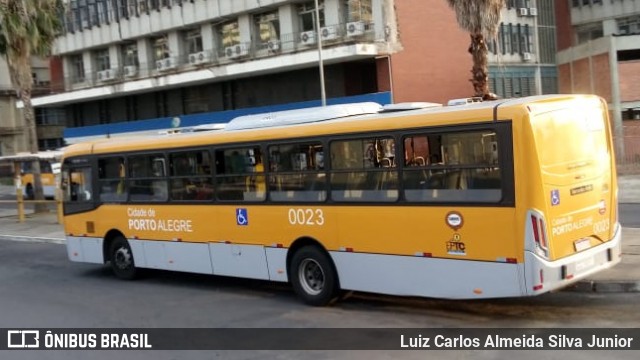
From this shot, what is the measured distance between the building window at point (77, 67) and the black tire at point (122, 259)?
132ft

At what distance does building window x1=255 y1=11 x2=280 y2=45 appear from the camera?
3672 cm

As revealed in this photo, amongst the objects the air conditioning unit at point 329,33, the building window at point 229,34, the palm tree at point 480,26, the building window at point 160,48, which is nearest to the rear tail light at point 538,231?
the palm tree at point 480,26

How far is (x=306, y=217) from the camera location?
9617 millimetres

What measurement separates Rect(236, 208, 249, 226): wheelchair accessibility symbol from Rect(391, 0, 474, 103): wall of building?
79.9 ft

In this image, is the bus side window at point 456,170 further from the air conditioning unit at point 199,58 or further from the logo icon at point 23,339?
the air conditioning unit at point 199,58

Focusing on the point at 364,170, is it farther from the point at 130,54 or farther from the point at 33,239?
the point at 130,54

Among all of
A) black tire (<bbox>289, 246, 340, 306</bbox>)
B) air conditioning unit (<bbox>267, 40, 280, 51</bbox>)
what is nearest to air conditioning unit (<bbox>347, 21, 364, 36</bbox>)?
air conditioning unit (<bbox>267, 40, 280, 51</bbox>)

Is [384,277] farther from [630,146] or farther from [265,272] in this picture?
[630,146]

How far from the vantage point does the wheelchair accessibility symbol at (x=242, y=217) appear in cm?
1043

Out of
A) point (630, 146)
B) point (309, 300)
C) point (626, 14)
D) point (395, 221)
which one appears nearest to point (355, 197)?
point (395, 221)

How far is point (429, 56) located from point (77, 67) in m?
28.8

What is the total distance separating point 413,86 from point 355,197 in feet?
88.2

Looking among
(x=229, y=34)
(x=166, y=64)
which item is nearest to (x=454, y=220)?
(x=229, y=34)

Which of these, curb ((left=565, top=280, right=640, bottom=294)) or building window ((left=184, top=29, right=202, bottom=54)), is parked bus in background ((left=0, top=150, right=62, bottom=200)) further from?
curb ((left=565, top=280, right=640, bottom=294))
